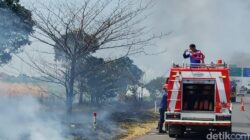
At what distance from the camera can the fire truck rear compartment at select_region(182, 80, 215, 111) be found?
1493cm

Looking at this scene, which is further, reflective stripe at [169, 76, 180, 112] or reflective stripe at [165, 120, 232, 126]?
reflective stripe at [169, 76, 180, 112]

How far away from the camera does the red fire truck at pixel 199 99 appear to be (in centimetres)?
1442

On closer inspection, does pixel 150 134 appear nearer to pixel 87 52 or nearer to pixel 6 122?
pixel 87 52

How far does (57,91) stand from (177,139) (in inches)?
222

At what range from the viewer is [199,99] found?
15.1 meters

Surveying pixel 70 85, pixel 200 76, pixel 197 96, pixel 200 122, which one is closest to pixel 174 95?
pixel 197 96

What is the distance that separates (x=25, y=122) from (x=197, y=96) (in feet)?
18.0

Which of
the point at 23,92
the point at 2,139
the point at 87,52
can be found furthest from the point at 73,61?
the point at 2,139

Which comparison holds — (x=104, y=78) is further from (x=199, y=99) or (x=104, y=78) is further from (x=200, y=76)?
(x=200, y=76)

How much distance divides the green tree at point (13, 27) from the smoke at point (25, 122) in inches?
53.6

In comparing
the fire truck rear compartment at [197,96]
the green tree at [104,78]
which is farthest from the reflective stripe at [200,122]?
the green tree at [104,78]

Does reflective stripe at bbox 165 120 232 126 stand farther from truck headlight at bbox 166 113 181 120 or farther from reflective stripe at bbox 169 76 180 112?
reflective stripe at bbox 169 76 180 112

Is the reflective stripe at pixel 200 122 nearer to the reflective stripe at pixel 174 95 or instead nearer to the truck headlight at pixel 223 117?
the truck headlight at pixel 223 117

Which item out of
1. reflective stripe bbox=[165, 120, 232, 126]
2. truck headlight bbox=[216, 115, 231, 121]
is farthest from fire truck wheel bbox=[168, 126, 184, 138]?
truck headlight bbox=[216, 115, 231, 121]
